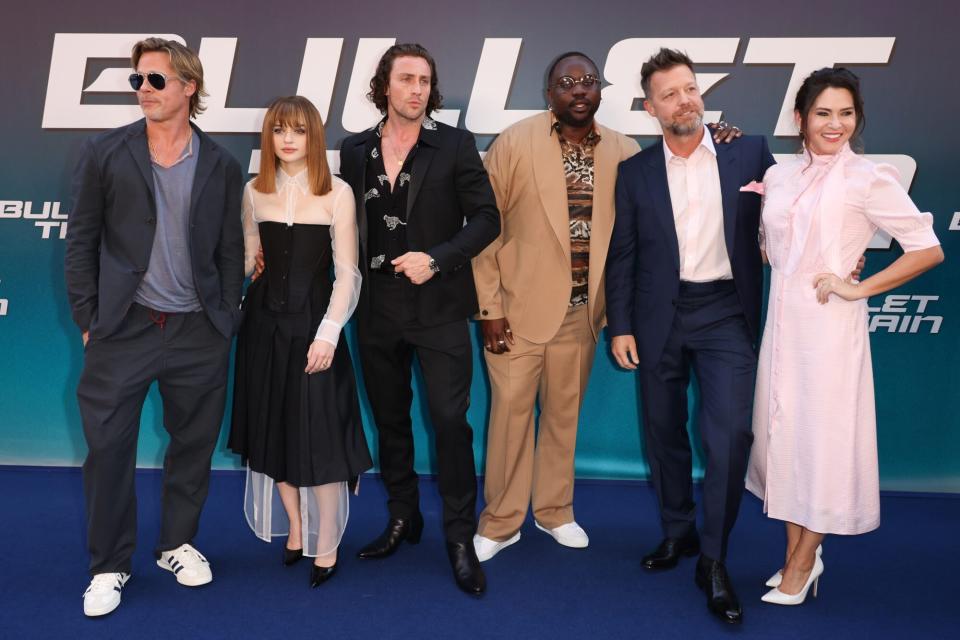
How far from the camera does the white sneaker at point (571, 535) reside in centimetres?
353

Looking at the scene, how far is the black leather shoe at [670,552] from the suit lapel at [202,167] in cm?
220

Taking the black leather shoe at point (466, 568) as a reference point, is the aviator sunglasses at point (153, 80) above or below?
above

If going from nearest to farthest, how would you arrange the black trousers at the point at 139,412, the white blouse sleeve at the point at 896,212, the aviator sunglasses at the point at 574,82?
the white blouse sleeve at the point at 896,212
the black trousers at the point at 139,412
the aviator sunglasses at the point at 574,82

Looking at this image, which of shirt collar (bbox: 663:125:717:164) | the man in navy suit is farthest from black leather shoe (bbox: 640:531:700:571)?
shirt collar (bbox: 663:125:717:164)

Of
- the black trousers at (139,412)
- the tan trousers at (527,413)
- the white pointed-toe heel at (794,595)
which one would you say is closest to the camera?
the black trousers at (139,412)

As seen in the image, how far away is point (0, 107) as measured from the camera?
433 centimetres

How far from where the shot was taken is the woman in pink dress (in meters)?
2.70

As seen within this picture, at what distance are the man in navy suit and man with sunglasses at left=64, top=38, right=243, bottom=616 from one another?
1.54m

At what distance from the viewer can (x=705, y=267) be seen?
9.87 ft

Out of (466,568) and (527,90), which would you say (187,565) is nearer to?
(466,568)

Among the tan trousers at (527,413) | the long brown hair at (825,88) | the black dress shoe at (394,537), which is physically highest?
the long brown hair at (825,88)

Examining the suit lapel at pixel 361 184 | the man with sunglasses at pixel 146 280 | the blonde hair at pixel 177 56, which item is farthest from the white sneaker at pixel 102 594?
the blonde hair at pixel 177 56

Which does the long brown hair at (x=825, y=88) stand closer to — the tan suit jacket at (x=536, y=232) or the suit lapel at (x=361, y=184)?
the tan suit jacket at (x=536, y=232)

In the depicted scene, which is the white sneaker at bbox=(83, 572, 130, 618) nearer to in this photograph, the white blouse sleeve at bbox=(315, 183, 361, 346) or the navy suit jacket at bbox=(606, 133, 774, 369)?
the white blouse sleeve at bbox=(315, 183, 361, 346)
